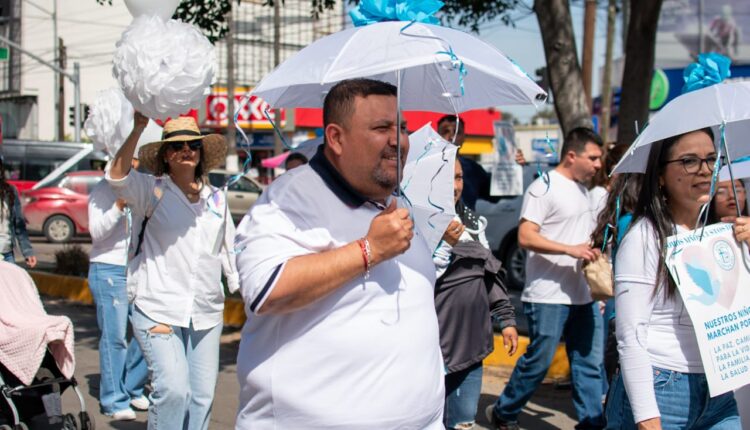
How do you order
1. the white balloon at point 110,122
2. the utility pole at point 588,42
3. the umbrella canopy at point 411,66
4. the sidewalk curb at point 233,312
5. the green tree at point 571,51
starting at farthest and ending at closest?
the utility pole at point 588,42
the green tree at point 571,51
the sidewalk curb at point 233,312
the white balloon at point 110,122
the umbrella canopy at point 411,66

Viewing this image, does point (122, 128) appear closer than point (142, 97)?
No

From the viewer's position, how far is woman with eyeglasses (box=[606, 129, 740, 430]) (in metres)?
3.19

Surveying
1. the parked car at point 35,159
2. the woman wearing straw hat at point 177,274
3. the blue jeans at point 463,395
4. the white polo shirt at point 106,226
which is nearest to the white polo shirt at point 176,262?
the woman wearing straw hat at point 177,274

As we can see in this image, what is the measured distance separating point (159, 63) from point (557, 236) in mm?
2822

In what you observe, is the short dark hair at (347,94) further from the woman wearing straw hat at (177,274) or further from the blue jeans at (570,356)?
the blue jeans at (570,356)

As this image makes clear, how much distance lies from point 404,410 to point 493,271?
2.07 metres

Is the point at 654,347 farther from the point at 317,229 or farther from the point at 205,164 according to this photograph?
the point at 205,164

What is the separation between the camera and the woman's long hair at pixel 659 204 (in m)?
3.24

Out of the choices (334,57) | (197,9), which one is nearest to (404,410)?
(334,57)

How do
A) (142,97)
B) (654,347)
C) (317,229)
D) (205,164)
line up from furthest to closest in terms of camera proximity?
(205,164) < (142,97) < (654,347) < (317,229)

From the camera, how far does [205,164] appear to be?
16.4 feet

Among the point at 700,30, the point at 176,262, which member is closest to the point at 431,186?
the point at 176,262

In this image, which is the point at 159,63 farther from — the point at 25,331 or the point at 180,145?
the point at 25,331

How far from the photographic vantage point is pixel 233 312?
970cm
